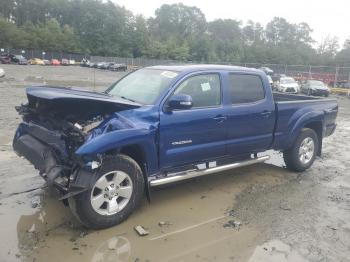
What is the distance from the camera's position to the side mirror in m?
5.00

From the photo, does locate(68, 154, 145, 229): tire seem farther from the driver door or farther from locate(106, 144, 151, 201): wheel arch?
the driver door

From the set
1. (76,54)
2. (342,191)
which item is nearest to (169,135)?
(342,191)

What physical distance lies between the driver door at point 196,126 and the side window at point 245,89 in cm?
29

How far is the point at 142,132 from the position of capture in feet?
15.7

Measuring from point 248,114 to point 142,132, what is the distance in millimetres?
2032

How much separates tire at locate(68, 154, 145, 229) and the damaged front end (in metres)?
0.17

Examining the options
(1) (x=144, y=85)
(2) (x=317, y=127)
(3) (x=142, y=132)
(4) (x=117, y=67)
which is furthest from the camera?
(4) (x=117, y=67)

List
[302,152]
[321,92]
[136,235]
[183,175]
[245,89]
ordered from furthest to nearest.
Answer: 1. [321,92]
2. [302,152]
3. [245,89]
4. [183,175]
5. [136,235]

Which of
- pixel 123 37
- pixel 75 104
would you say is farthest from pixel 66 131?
pixel 123 37

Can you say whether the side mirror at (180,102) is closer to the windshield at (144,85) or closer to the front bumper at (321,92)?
the windshield at (144,85)

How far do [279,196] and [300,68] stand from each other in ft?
137

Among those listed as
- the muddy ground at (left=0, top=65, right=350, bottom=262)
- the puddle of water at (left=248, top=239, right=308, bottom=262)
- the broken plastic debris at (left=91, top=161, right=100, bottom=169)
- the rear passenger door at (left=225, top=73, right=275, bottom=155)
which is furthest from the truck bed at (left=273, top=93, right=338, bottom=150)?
the broken plastic debris at (left=91, top=161, right=100, bottom=169)

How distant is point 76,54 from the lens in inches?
3588

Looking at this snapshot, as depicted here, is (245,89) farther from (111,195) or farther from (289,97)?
(111,195)
